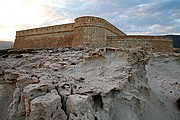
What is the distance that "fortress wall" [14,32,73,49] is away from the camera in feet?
63.4

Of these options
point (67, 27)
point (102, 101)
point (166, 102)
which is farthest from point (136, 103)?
point (67, 27)

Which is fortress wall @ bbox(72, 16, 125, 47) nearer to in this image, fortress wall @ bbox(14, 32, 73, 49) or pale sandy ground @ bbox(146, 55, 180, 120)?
fortress wall @ bbox(14, 32, 73, 49)

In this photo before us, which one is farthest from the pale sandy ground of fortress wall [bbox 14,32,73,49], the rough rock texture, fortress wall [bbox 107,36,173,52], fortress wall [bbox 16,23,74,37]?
fortress wall [bbox 16,23,74,37]

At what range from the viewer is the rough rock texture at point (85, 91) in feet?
12.6

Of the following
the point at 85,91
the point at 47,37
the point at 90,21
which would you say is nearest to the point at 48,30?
the point at 47,37

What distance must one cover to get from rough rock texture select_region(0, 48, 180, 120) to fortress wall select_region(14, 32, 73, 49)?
11508mm

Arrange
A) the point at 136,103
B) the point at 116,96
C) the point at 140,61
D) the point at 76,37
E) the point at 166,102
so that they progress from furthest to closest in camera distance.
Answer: the point at 76,37 < the point at 166,102 < the point at 140,61 < the point at 136,103 < the point at 116,96

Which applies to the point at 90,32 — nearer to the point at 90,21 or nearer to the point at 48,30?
the point at 90,21

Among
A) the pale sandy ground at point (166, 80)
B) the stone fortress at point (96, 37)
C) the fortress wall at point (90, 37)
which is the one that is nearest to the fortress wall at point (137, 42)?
the stone fortress at point (96, 37)

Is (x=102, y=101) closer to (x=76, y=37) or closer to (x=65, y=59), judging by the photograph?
(x=65, y=59)

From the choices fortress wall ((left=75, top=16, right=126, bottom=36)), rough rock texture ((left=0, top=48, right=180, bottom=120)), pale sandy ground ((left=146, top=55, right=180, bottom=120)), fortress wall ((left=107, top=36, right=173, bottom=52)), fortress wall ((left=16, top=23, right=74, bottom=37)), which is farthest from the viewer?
fortress wall ((left=16, top=23, right=74, bottom=37))

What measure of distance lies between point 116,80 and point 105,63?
105 cm

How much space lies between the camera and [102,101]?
454 centimetres

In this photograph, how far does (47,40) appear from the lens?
2108 cm
